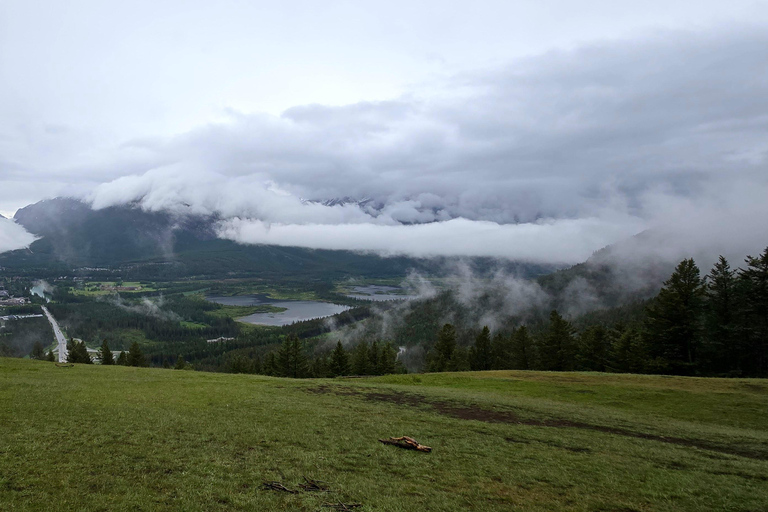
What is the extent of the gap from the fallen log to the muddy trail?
6.27 metres

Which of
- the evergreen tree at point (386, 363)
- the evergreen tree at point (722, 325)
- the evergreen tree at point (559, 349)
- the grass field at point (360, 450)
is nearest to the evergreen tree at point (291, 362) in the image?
the evergreen tree at point (386, 363)

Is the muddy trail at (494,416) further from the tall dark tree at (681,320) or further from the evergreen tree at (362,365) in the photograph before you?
the evergreen tree at (362,365)

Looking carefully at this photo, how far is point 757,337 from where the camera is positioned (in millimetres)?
52969

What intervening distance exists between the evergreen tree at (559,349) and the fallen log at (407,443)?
66.8m

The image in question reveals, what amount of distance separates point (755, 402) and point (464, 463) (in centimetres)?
3274

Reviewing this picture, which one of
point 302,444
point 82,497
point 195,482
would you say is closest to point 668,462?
point 302,444

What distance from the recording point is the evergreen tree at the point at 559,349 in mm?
75562

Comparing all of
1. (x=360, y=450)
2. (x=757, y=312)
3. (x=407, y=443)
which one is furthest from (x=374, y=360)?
(x=360, y=450)

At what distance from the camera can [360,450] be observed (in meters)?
17.7

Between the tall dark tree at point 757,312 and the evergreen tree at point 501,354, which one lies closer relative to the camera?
the tall dark tree at point 757,312

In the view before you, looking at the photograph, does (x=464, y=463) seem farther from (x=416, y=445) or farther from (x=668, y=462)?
(x=668, y=462)

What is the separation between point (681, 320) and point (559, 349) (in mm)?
24705

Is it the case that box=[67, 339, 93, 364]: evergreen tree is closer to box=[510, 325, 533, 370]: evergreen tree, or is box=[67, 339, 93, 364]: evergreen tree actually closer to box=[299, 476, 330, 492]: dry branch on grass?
box=[299, 476, 330, 492]: dry branch on grass

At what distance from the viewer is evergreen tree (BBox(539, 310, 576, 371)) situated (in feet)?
248
